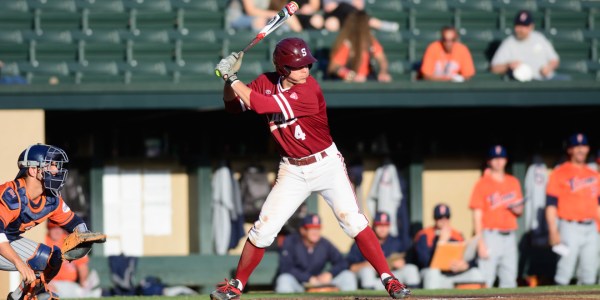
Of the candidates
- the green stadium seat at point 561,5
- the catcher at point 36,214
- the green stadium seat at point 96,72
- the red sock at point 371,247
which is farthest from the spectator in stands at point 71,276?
the green stadium seat at point 561,5

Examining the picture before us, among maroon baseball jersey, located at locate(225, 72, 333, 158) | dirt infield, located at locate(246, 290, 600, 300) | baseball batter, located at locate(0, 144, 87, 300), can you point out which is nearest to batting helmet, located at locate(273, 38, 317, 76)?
maroon baseball jersey, located at locate(225, 72, 333, 158)

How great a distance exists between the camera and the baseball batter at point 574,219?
1060 centimetres

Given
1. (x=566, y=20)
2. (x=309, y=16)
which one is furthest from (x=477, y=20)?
(x=309, y=16)

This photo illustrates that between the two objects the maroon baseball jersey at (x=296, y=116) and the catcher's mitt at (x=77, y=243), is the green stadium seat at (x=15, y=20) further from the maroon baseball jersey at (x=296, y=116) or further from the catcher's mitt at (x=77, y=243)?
the maroon baseball jersey at (x=296, y=116)

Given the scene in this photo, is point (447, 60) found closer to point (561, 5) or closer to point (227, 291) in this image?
point (561, 5)

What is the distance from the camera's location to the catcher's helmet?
6.80 m

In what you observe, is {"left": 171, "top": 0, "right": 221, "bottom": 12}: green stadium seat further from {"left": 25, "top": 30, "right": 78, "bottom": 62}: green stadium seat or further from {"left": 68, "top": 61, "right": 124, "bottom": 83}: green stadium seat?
{"left": 25, "top": 30, "right": 78, "bottom": 62}: green stadium seat

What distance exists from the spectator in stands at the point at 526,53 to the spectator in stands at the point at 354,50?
1.23m

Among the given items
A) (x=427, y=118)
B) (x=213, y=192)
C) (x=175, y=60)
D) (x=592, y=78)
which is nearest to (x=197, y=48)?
(x=175, y=60)

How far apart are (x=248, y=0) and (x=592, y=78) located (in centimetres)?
357

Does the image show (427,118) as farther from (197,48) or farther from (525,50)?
(197,48)

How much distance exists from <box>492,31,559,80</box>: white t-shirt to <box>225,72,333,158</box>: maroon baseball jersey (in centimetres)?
498

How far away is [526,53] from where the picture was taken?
11469mm

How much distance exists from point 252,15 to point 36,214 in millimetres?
5024
